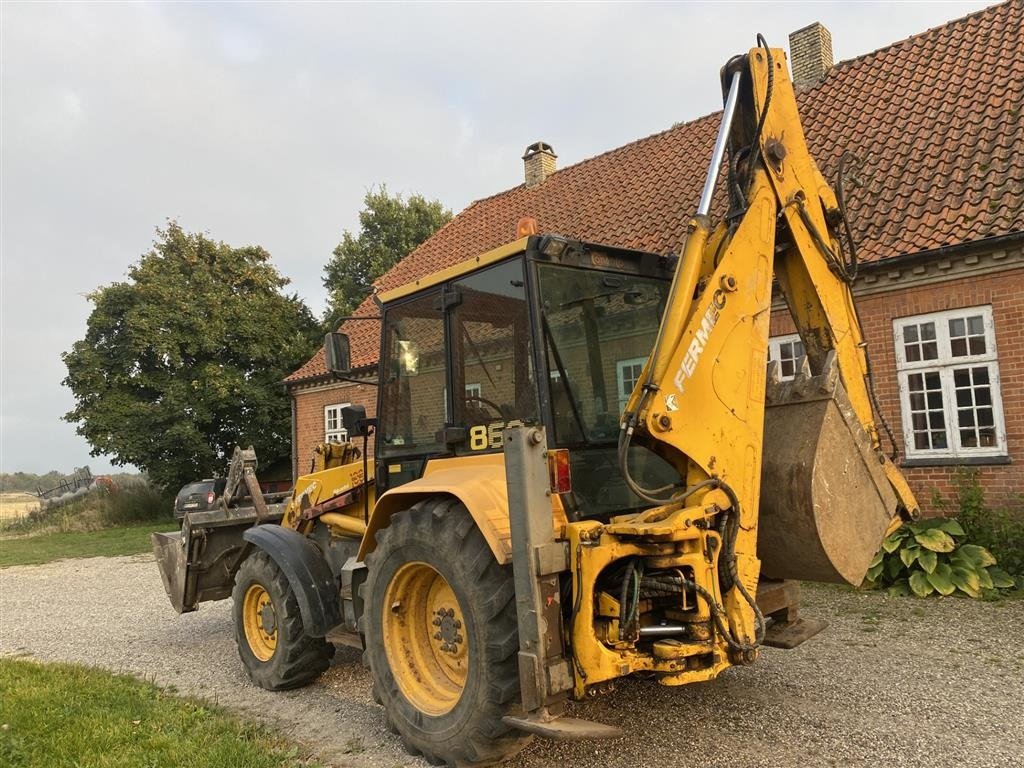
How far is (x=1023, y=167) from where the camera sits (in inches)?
347

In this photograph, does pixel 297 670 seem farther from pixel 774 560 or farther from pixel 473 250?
pixel 473 250

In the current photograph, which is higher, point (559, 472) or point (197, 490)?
point (559, 472)

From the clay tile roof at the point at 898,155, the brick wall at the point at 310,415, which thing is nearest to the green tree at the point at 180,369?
the brick wall at the point at 310,415

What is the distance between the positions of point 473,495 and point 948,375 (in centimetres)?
778

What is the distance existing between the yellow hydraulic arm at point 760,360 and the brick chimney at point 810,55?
11.2m

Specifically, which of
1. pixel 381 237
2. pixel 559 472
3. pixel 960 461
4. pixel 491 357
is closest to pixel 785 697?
pixel 559 472

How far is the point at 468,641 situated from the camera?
3.54 meters

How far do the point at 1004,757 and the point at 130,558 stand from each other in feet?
49.7

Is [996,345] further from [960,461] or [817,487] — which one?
[817,487]

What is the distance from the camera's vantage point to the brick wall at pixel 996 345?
8.46m

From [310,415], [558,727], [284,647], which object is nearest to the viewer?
[558,727]

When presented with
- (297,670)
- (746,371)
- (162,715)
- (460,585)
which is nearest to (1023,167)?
(746,371)

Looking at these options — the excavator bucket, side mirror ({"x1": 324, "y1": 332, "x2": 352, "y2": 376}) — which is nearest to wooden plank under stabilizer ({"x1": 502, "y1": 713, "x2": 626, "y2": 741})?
the excavator bucket

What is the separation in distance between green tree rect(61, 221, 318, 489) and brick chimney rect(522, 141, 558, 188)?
37.0ft
